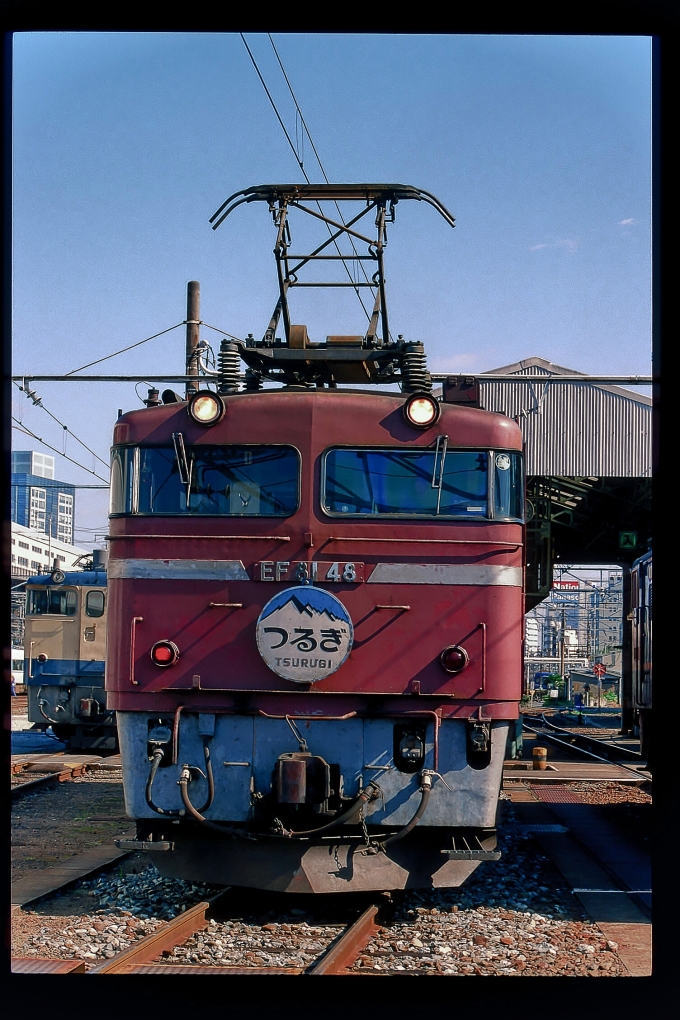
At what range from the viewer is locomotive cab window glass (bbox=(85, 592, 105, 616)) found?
18.5 m

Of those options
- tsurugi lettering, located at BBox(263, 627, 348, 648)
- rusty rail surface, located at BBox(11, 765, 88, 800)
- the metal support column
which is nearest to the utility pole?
rusty rail surface, located at BBox(11, 765, 88, 800)

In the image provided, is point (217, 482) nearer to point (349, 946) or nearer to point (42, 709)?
point (349, 946)

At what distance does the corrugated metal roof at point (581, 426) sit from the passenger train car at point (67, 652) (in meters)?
9.05

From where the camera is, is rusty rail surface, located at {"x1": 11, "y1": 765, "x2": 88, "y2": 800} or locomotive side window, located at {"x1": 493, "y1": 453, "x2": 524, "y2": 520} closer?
locomotive side window, located at {"x1": 493, "y1": 453, "x2": 524, "y2": 520}

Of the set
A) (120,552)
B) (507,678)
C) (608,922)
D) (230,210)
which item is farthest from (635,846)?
(230,210)

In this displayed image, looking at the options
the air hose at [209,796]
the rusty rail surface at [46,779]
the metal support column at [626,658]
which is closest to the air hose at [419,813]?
the air hose at [209,796]

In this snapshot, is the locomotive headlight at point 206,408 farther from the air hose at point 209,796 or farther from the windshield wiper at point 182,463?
the air hose at point 209,796

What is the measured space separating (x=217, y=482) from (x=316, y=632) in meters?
1.23

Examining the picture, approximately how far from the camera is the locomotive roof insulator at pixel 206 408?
7281mm

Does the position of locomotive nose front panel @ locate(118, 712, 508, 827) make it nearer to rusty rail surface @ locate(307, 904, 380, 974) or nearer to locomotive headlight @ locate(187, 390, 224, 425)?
rusty rail surface @ locate(307, 904, 380, 974)

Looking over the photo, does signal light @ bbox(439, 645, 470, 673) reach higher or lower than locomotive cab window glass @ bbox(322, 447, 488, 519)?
lower

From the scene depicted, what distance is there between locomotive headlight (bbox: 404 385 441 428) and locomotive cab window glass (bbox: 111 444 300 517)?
2.55ft

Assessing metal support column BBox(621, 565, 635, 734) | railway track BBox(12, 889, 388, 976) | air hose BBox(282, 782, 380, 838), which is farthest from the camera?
metal support column BBox(621, 565, 635, 734)
